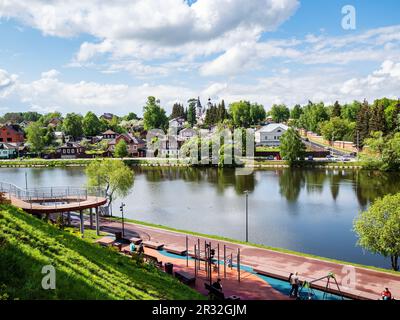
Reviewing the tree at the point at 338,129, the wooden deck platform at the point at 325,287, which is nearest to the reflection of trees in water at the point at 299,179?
the wooden deck platform at the point at 325,287

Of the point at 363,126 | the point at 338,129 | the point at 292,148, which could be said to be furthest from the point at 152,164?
the point at 338,129

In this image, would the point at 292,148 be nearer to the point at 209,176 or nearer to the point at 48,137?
the point at 209,176

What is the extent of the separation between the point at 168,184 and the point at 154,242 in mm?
31114

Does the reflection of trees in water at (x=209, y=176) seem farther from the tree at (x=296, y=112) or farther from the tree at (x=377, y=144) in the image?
the tree at (x=296, y=112)

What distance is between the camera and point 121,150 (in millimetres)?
86812

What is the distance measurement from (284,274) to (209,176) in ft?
141

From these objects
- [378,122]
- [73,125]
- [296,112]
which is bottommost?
[378,122]

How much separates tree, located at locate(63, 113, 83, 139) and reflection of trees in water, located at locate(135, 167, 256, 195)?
4626 cm

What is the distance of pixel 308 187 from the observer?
1881 inches

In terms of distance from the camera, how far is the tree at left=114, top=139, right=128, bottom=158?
86625 millimetres

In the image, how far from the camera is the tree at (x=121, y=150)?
86.6 m

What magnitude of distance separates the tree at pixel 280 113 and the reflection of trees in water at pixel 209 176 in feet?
287

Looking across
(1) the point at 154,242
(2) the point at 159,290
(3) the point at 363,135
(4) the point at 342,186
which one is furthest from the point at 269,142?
(2) the point at 159,290
